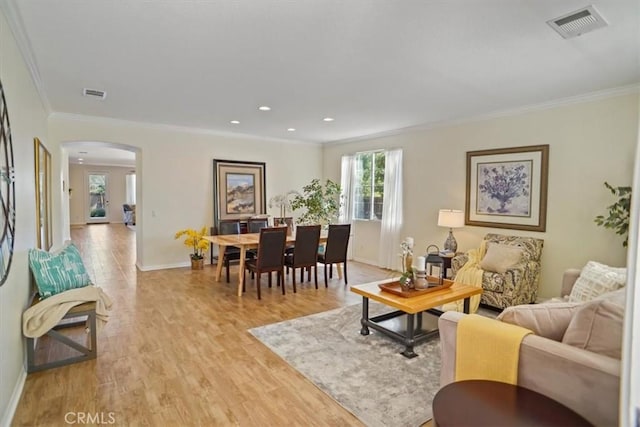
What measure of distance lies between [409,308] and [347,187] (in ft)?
15.6

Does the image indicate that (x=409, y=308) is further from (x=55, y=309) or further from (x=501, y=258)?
(x=55, y=309)

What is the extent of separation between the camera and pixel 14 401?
2.21 meters

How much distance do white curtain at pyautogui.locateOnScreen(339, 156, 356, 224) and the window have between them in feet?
0.33

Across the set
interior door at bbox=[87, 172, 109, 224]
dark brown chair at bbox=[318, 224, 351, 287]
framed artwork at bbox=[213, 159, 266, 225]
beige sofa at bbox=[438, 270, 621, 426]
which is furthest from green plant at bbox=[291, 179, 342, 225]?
interior door at bbox=[87, 172, 109, 224]

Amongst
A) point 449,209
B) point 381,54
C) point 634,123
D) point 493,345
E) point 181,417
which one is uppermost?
point 381,54

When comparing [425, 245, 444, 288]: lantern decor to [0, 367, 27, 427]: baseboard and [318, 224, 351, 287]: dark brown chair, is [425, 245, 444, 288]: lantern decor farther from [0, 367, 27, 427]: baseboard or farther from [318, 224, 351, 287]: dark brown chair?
[0, 367, 27, 427]: baseboard

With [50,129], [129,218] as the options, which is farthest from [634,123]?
[129,218]

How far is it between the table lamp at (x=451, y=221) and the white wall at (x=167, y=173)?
4.07 meters

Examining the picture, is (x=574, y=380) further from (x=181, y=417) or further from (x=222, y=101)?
(x=222, y=101)

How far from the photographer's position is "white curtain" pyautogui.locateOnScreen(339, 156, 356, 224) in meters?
7.37

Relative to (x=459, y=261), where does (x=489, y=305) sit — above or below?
below

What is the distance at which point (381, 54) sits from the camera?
2.91 m

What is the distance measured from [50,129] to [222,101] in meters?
2.88

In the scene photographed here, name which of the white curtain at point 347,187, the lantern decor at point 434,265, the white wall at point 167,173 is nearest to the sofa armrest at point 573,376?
the lantern decor at point 434,265
